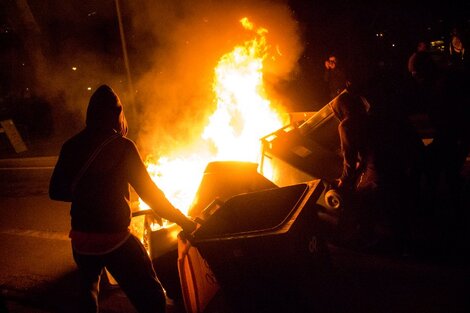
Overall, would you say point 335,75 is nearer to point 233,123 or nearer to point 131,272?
point 233,123

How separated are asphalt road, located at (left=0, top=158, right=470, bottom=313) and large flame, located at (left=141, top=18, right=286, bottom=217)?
6.04 ft

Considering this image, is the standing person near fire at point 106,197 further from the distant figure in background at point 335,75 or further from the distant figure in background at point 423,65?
the distant figure in background at point 335,75

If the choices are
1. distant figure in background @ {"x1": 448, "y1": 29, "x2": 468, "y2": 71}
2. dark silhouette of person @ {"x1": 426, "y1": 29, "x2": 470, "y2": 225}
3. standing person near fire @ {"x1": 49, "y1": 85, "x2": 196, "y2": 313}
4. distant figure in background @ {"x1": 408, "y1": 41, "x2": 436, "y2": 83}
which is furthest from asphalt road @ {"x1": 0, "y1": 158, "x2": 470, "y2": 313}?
distant figure in background @ {"x1": 448, "y1": 29, "x2": 468, "y2": 71}

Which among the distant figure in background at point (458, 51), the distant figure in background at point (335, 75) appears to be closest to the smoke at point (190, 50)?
the distant figure in background at point (335, 75)

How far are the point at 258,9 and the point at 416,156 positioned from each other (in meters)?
12.1

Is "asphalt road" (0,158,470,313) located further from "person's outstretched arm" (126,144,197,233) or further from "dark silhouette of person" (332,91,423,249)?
"person's outstretched arm" (126,144,197,233)

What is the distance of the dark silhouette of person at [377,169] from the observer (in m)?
4.15

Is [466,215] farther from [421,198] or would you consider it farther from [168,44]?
[168,44]

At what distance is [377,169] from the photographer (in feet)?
13.7

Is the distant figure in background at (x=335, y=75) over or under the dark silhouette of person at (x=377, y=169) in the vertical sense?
over

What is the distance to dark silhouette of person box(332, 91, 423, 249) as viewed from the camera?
4148 mm

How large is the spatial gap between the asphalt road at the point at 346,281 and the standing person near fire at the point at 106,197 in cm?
116

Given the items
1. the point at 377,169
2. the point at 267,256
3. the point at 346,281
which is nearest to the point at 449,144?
the point at 377,169

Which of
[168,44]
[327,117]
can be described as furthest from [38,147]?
[327,117]
